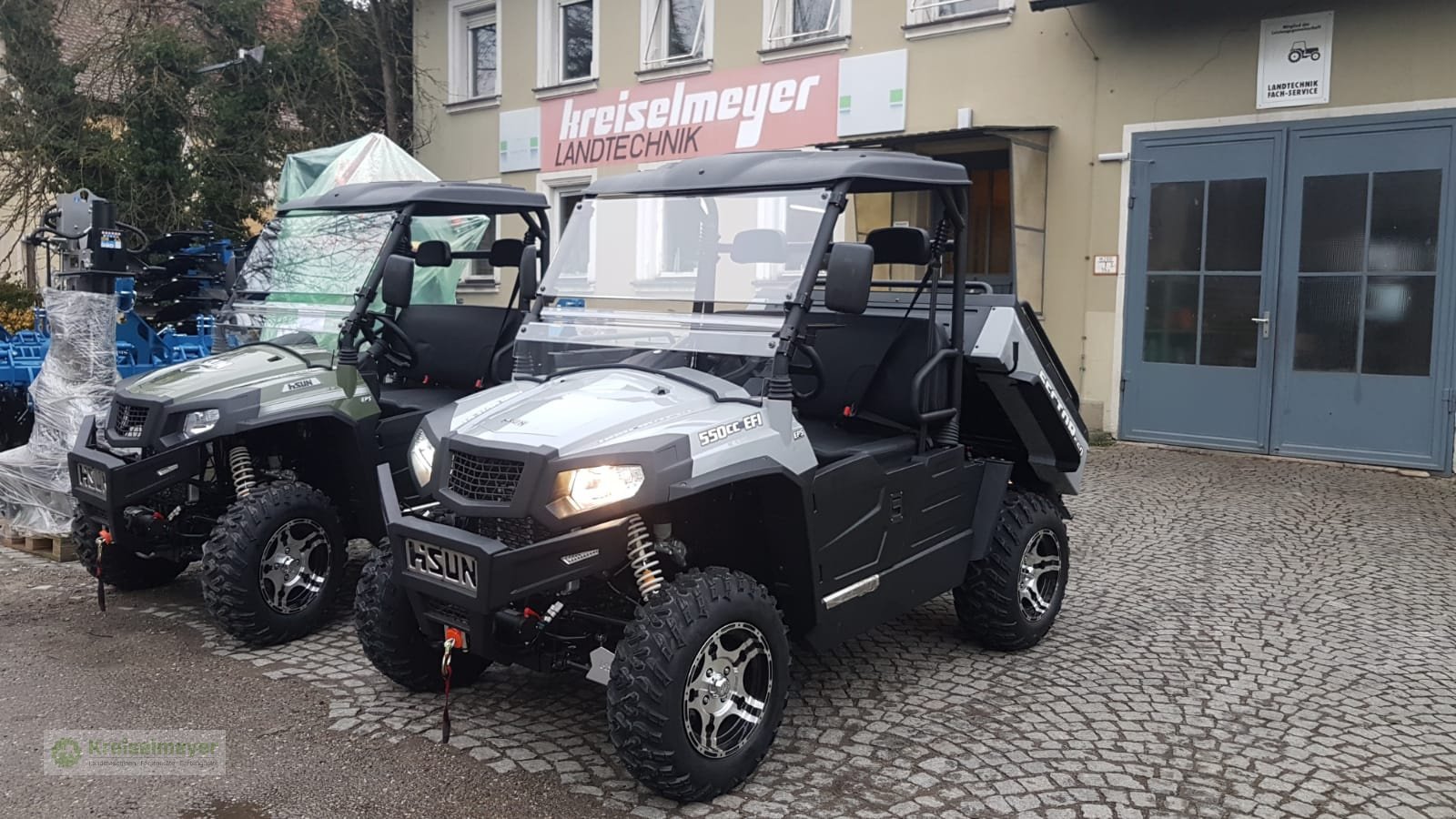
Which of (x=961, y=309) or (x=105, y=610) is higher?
(x=961, y=309)

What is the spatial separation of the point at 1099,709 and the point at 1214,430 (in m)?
7.04

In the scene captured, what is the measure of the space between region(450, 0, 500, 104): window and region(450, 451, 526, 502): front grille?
1524 cm

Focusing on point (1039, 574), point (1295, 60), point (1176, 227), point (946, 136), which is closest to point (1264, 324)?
point (1176, 227)

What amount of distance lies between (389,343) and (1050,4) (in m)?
7.55

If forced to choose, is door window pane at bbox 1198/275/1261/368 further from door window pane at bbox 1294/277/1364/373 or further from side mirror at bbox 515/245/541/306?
side mirror at bbox 515/245/541/306

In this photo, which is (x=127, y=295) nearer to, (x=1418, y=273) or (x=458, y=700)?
(x=458, y=700)

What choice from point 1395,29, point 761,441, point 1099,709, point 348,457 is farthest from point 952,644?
point 1395,29

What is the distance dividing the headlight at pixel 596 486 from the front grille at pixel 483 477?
0.50 ft

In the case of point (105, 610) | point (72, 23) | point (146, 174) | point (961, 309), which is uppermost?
point (72, 23)

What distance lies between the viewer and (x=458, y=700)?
15.2 ft

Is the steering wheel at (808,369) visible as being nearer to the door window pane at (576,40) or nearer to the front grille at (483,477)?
the front grille at (483,477)

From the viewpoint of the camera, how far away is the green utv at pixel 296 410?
17.6 feet

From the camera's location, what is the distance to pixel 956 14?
12484 mm

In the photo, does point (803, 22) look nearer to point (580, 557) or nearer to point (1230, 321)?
point (1230, 321)
